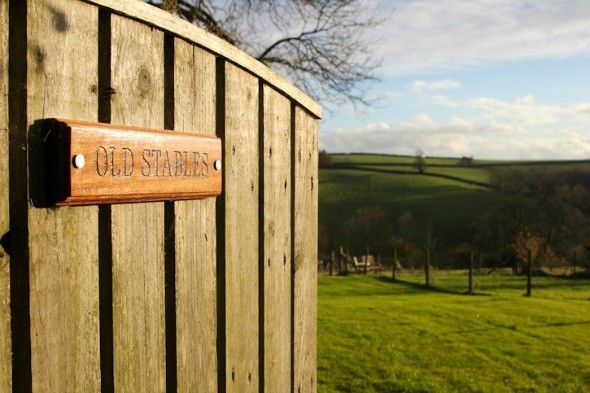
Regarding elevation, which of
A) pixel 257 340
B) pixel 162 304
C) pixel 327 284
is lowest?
pixel 327 284

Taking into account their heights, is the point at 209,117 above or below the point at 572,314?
above

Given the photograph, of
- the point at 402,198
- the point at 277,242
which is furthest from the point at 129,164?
the point at 402,198

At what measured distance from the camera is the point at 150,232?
91.6 inches

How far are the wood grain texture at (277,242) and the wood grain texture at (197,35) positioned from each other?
0.06m

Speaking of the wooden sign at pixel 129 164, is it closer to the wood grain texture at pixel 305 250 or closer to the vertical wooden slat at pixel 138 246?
the vertical wooden slat at pixel 138 246

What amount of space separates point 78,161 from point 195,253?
792 mm

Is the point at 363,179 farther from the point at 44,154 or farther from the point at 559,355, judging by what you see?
the point at 44,154

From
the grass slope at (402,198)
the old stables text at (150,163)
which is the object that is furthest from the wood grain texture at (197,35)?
the grass slope at (402,198)

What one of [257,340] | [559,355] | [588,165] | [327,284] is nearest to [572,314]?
[559,355]

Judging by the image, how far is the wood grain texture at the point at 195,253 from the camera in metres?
2.48

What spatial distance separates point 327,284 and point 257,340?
19.8 meters

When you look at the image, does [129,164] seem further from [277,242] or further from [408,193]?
[408,193]

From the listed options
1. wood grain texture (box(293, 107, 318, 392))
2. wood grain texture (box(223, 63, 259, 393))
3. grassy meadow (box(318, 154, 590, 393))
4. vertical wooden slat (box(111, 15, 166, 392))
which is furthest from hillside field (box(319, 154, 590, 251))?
vertical wooden slat (box(111, 15, 166, 392))

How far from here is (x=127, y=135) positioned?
2.11m
